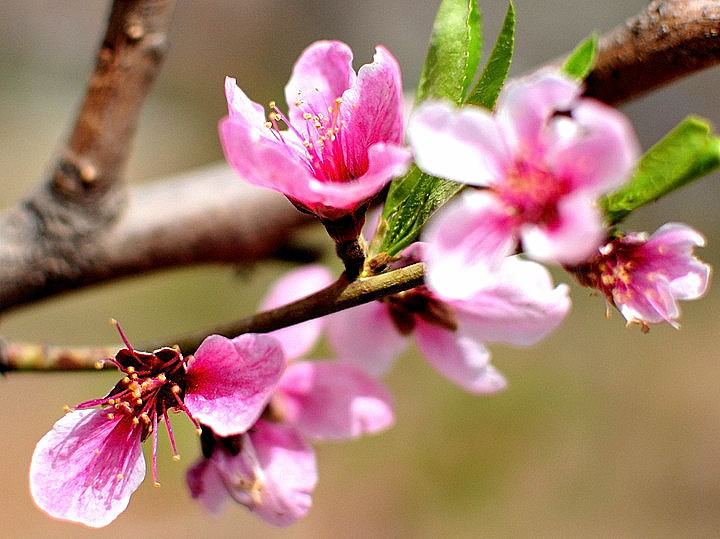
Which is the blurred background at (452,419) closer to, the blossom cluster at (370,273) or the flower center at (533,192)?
the blossom cluster at (370,273)

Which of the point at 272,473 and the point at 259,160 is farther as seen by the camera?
the point at 272,473

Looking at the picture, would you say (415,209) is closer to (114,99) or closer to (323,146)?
(323,146)

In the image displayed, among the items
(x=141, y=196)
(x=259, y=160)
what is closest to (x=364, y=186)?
(x=259, y=160)

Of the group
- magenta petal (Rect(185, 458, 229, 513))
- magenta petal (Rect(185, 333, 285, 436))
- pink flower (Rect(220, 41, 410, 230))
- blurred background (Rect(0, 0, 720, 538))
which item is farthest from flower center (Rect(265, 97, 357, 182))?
blurred background (Rect(0, 0, 720, 538))

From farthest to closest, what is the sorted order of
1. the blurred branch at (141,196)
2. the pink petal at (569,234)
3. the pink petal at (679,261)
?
the blurred branch at (141,196)
the pink petal at (679,261)
the pink petal at (569,234)

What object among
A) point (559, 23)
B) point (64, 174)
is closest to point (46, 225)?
point (64, 174)

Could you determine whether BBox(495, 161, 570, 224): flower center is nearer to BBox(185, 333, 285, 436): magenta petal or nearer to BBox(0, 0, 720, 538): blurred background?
BBox(185, 333, 285, 436): magenta petal


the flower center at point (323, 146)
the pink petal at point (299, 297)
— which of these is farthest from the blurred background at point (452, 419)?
the flower center at point (323, 146)
